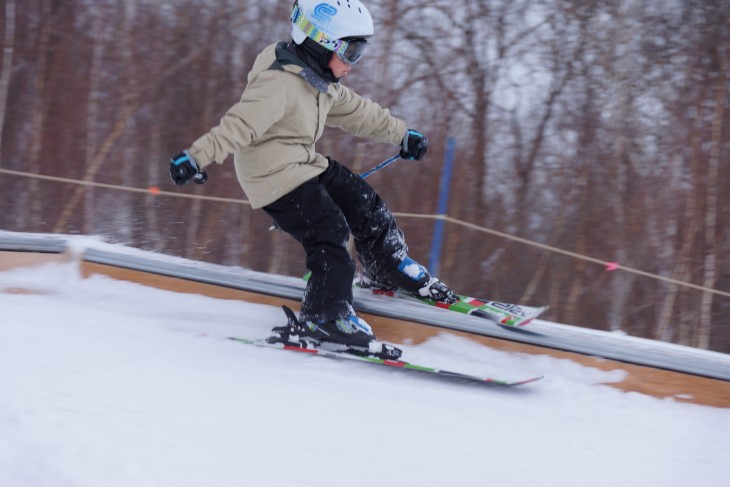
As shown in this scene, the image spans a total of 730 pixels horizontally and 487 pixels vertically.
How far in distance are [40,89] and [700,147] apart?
8.72m

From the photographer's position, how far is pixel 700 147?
8.65 m

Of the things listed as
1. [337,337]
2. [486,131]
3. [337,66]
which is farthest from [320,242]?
[486,131]

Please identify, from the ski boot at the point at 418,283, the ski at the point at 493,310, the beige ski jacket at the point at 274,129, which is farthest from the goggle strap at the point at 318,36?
the ski at the point at 493,310

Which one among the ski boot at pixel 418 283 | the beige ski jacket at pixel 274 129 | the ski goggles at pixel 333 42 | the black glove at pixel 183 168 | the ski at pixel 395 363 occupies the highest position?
the ski goggles at pixel 333 42

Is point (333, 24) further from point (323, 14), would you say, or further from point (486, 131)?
point (486, 131)

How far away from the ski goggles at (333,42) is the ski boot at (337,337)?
3.73 feet

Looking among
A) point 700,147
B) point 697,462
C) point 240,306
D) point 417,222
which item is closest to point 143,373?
point 240,306

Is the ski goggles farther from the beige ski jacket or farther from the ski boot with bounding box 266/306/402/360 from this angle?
the ski boot with bounding box 266/306/402/360

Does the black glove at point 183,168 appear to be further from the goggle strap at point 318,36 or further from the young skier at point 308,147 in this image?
the goggle strap at point 318,36

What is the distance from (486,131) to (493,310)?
5.63 meters

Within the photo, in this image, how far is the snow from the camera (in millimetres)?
2121

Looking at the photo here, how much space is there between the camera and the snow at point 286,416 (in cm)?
212

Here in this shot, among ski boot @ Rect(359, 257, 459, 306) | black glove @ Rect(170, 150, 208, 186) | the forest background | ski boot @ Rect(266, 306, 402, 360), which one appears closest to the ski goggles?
black glove @ Rect(170, 150, 208, 186)

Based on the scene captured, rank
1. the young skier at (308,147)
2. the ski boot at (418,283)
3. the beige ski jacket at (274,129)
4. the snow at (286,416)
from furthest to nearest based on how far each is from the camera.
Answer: the ski boot at (418,283), the young skier at (308,147), the beige ski jacket at (274,129), the snow at (286,416)
